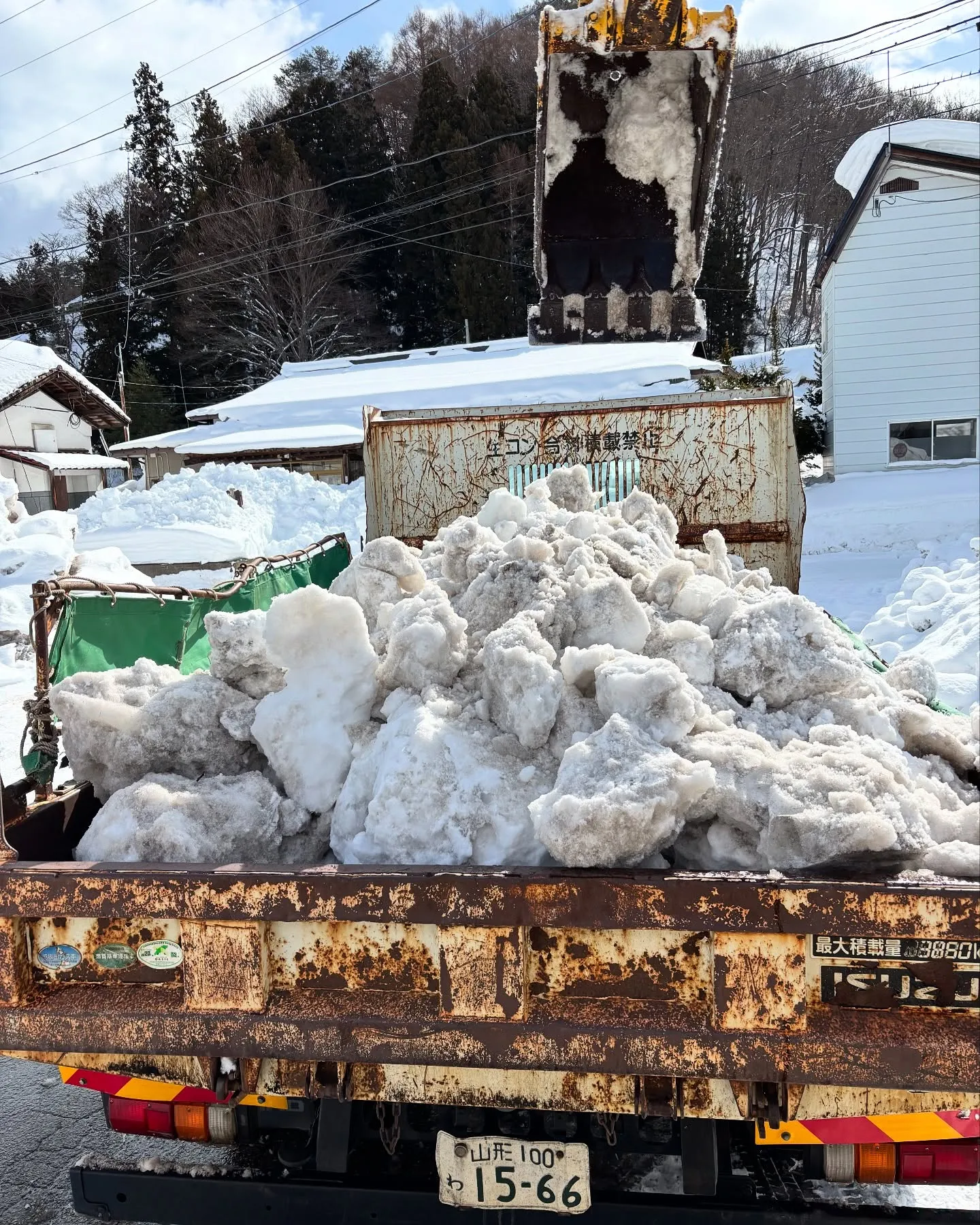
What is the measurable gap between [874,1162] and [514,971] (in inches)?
36.6

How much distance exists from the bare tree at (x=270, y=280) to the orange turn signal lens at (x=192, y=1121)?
34.3m

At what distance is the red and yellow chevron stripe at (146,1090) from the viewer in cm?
205

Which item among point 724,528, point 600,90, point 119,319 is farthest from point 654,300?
point 119,319

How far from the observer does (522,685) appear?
217 centimetres

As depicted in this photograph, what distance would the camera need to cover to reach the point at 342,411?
74.0 feet

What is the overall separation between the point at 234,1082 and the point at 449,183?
36682 mm

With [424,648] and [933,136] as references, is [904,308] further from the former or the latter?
[424,648]

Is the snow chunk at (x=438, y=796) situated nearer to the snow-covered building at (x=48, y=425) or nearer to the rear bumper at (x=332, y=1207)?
the rear bumper at (x=332, y=1207)

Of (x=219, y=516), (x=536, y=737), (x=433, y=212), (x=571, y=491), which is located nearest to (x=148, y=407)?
(x=433, y=212)

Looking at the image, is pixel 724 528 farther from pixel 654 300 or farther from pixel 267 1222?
pixel 267 1222

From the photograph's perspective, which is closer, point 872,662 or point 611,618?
point 611,618

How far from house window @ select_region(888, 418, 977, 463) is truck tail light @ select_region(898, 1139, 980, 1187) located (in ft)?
49.9

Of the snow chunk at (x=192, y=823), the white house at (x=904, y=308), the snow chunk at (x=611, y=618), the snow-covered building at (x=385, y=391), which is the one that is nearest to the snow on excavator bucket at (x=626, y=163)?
the snow chunk at (x=611, y=618)

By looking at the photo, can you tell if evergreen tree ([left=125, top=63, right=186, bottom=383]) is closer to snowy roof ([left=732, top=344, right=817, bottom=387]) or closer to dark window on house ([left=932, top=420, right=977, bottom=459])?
snowy roof ([left=732, top=344, right=817, bottom=387])
